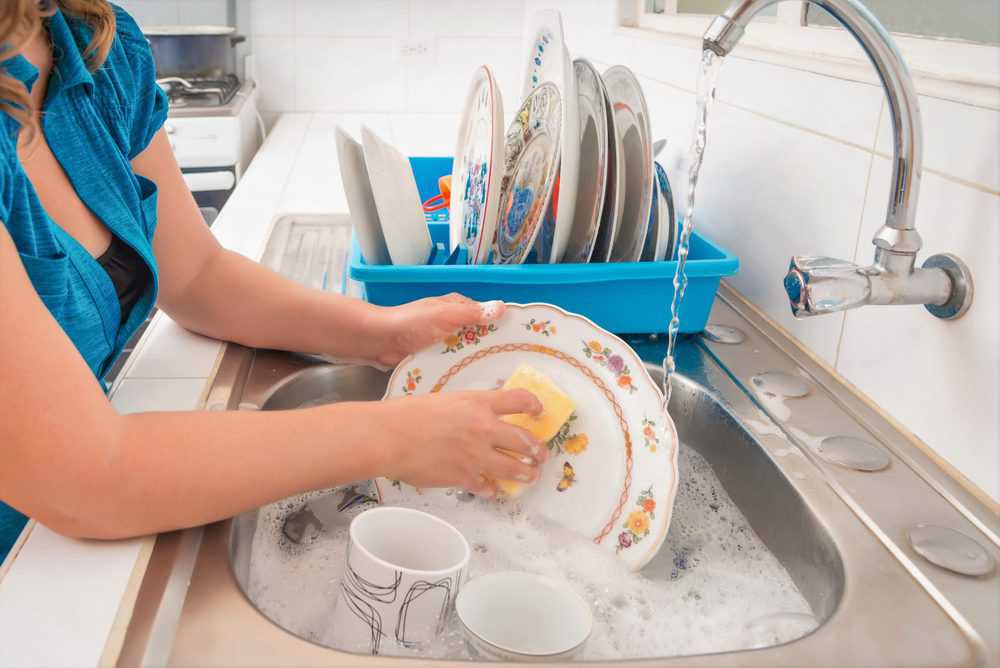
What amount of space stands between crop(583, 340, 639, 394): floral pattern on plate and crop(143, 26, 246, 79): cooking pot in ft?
6.54

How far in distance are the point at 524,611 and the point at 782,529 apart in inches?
10.8

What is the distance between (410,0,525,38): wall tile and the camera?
2.75m

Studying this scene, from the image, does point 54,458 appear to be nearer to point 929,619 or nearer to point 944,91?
point 929,619

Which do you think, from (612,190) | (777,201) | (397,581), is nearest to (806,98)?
(777,201)

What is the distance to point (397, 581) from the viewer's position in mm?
605

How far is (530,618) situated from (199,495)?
27cm

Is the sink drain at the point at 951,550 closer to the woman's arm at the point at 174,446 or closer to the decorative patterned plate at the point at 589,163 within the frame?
the woman's arm at the point at 174,446

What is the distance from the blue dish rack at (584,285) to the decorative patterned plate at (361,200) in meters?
0.03

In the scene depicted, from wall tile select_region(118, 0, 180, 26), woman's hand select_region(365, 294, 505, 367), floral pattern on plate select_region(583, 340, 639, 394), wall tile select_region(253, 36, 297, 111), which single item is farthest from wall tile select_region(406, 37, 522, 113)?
floral pattern on plate select_region(583, 340, 639, 394)

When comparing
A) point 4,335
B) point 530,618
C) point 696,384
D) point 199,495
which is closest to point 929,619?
point 530,618

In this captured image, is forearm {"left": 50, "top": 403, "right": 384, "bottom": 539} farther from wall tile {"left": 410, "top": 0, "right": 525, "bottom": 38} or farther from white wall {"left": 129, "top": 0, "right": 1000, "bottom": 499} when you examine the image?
wall tile {"left": 410, "top": 0, "right": 525, "bottom": 38}

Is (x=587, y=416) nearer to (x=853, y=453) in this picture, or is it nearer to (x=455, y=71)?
(x=853, y=453)

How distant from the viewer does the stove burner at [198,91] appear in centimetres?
233

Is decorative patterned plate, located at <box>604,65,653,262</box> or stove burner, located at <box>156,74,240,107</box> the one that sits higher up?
decorative patterned plate, located at <box>604,65,653,262</box>
